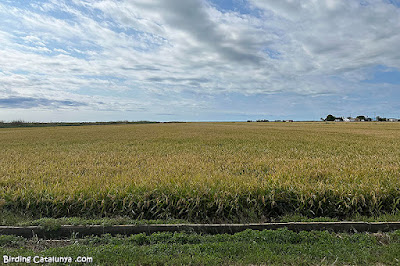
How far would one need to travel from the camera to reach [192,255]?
3.76 m

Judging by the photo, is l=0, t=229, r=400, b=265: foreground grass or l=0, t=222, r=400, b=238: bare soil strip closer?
l=0, t=229, r=400, b=265: foreground grass

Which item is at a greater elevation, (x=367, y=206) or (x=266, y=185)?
(x=266, y=185)

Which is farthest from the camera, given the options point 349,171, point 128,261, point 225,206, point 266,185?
point 349,171

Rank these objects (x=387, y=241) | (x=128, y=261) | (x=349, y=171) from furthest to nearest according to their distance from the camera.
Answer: (x=349, y=171) → (x=387, y=241) → (x=128, y=261)

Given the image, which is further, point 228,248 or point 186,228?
point 186,228

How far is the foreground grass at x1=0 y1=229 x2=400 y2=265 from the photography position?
362 centimetres

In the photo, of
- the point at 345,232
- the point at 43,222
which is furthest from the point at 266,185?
the point at 43,222

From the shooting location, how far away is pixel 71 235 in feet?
15.2

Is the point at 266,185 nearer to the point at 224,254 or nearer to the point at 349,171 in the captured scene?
the point at 224,254

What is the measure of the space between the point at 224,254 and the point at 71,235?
336 centimetres

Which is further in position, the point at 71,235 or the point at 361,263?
the point at 71,235

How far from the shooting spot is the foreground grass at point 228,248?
3623 millimetres

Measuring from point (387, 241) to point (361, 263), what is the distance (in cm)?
124

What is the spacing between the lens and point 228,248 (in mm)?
3918
